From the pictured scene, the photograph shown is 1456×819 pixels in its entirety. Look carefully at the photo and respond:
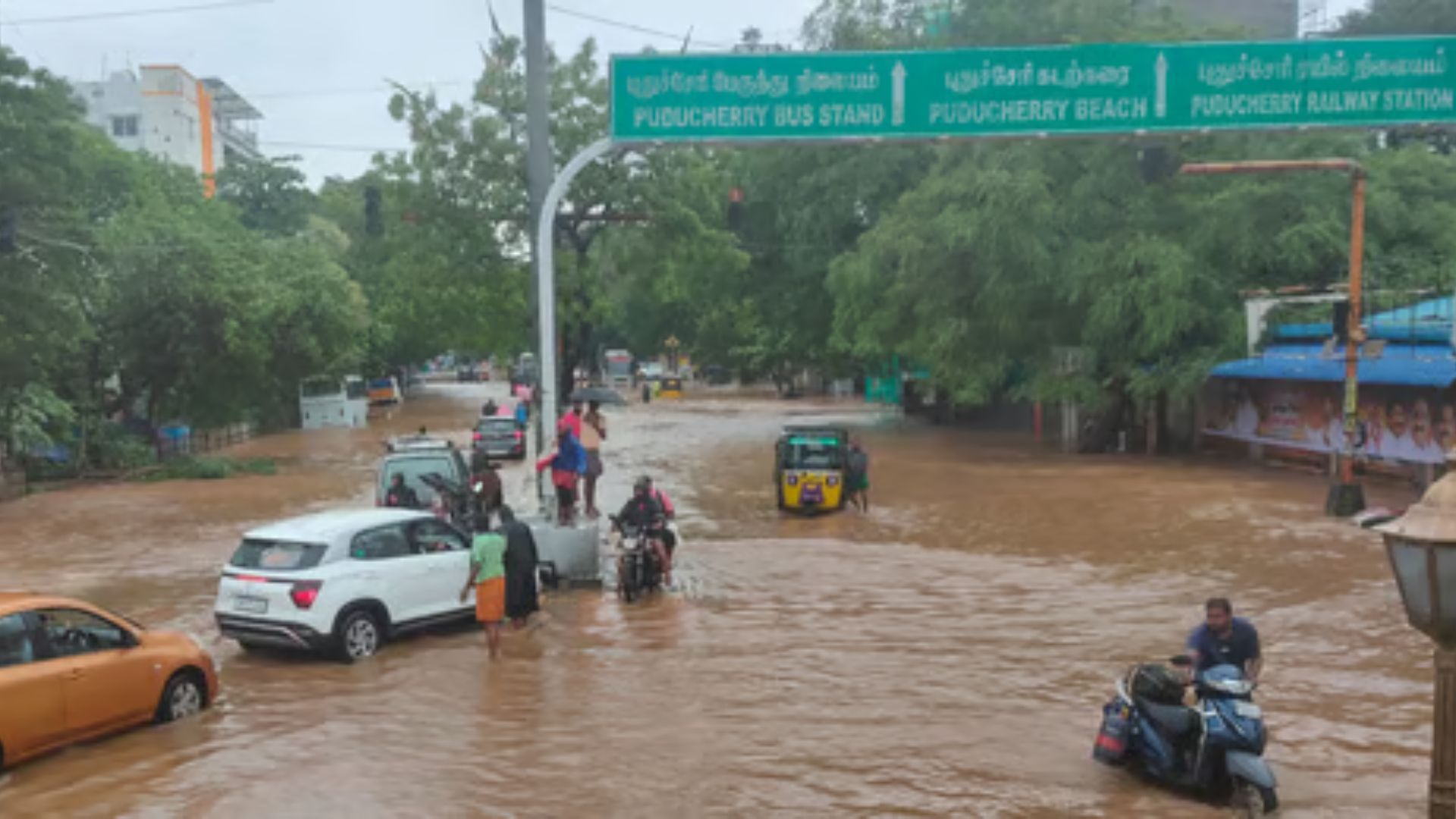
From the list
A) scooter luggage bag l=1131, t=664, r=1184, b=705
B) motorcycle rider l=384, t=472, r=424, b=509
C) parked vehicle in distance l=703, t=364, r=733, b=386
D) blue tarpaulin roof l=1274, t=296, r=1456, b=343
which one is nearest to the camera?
scooter luggage bag l=1131, t=664, r=1184, b=705

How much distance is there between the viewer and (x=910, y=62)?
14.0 metres

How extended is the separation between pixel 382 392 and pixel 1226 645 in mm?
70280

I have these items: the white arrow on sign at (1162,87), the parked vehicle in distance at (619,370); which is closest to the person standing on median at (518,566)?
the white arrow on sign at (1162,87)

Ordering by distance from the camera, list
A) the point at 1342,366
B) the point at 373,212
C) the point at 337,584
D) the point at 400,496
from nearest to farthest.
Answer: the point at 337,584
the point at 400,496
the point at 373,212
the point at 1342,366

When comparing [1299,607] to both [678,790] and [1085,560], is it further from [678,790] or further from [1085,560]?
[678,790]

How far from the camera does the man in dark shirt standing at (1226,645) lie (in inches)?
318

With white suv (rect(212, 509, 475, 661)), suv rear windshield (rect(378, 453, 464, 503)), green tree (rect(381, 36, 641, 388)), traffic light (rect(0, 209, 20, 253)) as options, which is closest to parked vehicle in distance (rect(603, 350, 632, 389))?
green tree (rect(381, 36, 641, 388))

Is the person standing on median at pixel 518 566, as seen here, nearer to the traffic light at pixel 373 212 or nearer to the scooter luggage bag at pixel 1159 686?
the scooter luggage bag at pixel 1159 686

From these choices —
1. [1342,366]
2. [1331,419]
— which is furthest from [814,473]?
[1331,419]

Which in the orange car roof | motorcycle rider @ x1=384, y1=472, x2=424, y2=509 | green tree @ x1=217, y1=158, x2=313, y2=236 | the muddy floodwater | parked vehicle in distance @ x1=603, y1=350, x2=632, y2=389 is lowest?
the muddy floodwater

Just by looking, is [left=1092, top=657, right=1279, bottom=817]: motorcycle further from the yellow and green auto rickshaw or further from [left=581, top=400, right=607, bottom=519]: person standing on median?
the yellow and green auto rickshaw

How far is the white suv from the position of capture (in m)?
11.7

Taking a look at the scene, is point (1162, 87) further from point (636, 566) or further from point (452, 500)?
point (452, 500)

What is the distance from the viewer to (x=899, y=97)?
14.1 meters
